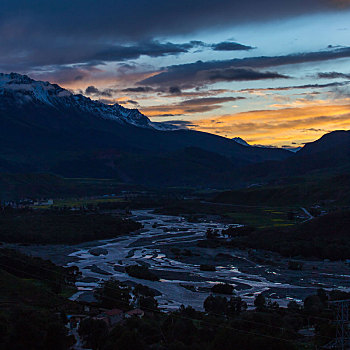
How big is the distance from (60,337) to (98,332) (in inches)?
121

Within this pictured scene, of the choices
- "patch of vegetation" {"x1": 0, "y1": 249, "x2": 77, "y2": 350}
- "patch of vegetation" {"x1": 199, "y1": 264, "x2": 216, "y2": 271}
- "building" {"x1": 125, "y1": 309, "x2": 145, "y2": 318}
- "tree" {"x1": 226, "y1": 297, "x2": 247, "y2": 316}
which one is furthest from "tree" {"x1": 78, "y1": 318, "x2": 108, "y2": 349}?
"patch of vegetation" {"x1": 199, "y1": 264, "x2": 216, "y2": 271}

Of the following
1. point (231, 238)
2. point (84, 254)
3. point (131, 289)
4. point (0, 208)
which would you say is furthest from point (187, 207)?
point (131, 289)

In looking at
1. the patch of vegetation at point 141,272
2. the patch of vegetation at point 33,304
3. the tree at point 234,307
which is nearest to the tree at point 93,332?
the patch of vegetation at point 33,304

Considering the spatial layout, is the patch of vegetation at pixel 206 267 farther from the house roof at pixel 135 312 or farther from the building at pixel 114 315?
the building at pixel 114 315

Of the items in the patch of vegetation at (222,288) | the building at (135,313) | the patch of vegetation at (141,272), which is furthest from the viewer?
the patch of vegetation at (141,272)

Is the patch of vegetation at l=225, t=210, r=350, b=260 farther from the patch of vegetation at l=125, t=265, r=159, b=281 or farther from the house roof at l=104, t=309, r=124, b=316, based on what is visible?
the house roof at l=104, t=309, r=124, b=316

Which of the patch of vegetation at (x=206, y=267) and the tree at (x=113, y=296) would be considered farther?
the patch of vegetation at (x=206, y=267)

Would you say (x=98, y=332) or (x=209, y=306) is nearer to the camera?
(x=98, y=332)

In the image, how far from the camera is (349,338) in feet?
103

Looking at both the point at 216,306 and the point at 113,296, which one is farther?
the point at 113,296

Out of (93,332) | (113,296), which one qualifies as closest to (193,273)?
(113,296)

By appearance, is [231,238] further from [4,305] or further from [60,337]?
[60,337]

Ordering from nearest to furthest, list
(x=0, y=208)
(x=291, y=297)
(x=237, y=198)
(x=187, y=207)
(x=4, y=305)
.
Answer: (x=4, y=305)
(x=291, y=297)
(x=0, y=208)
(x=187, y=207)
(x=237, y=198)

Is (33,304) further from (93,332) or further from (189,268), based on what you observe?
(189,268)
